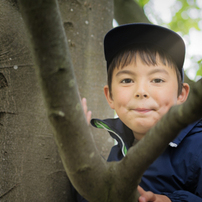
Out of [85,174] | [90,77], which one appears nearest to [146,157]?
[85,174]

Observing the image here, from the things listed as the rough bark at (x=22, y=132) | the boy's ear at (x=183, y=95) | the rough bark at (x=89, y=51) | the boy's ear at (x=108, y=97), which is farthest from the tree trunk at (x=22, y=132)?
the boy's ear at (x=183, y=95)

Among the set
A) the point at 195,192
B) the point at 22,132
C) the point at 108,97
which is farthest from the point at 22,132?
the point at 195,192

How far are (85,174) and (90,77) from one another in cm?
89

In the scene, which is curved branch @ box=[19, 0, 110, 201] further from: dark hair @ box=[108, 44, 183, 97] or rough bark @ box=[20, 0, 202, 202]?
dark hair @ box=[108, 44, 183, 97]

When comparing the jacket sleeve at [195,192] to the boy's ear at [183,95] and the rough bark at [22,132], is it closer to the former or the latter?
the boy's ear at [183,95]

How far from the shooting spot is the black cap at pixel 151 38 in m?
1.25

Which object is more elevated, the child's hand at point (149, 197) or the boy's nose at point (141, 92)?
the boy's nose at point (141, 92)

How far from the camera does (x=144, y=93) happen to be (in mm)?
1133

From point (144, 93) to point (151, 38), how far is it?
1.15 feet

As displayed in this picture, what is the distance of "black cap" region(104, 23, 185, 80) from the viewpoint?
1.25 meters

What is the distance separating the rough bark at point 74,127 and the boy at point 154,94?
0.42 m

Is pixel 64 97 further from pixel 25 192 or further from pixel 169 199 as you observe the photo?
pixel 25 192

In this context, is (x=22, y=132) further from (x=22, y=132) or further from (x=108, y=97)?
(x=108, y=97)

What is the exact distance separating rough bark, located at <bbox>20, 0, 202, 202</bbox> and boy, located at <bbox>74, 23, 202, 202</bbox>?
0.42 meters
